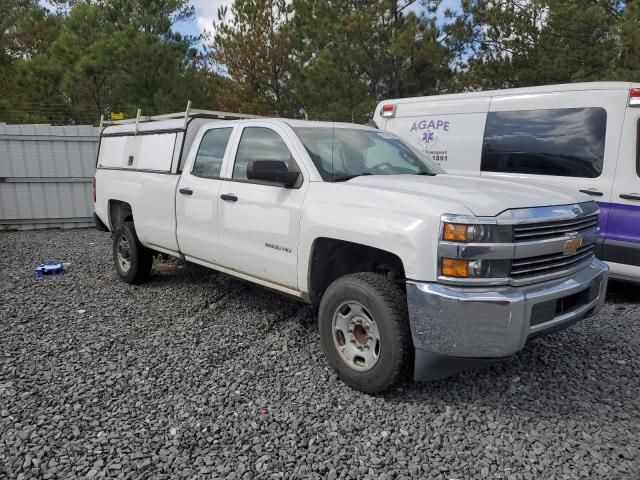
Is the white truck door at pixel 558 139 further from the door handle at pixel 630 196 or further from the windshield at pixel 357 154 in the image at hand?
the windshield at pixel 357 154

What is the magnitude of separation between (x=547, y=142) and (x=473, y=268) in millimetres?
Answer: 3390

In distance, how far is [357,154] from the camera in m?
4.15

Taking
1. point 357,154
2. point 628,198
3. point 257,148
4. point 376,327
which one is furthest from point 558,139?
point 376,327

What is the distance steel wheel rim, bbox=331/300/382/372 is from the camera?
11.0 ft

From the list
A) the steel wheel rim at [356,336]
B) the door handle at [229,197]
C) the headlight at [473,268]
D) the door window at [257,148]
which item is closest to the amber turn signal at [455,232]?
the headlight at [473,268]

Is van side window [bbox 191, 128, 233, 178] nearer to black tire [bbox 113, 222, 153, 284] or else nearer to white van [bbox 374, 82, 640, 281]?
black tire [bbox 113, 222, 153, 284]

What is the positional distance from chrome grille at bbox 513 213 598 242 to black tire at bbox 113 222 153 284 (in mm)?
4271

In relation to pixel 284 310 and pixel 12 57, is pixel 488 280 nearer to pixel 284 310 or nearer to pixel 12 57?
pixel 284 310

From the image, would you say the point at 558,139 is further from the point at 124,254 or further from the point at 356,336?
the point at 124,254

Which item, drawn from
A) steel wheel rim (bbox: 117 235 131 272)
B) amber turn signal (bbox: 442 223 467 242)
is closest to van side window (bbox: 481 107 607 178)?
amber turn signal (bbox: 442 223 467 242)

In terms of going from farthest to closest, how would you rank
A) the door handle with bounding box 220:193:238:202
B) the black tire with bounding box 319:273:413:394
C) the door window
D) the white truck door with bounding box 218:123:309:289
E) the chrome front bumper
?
the door handle with bounding box 220:193:238:202 < the door window < the white truck door with bounding box 218:123:309:289 < the black tire with bounding box 319:273:413:394 < the chrome front bumper

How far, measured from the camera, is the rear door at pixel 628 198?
511cm

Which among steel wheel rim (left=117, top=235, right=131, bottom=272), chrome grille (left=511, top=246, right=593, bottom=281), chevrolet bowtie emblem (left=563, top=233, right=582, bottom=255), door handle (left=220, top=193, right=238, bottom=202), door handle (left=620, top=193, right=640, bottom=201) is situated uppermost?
door handle (left=220, top=193, right=238, bottom=202)

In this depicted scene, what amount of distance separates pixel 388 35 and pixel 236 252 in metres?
12.5
